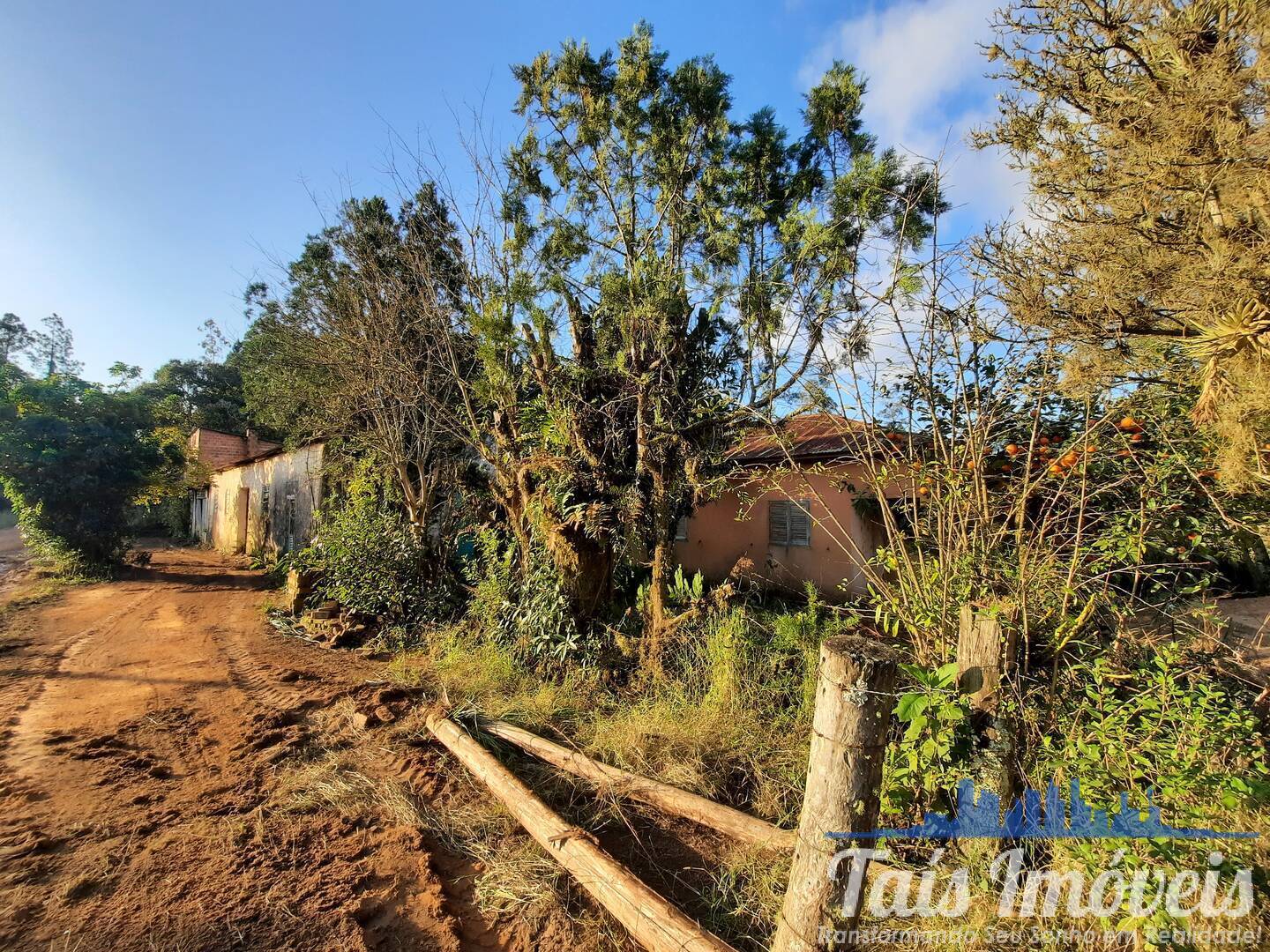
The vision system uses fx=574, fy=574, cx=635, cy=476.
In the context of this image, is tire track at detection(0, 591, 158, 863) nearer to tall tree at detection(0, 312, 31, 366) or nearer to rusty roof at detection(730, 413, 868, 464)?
rusty roof at detection(730, 413, 868, 464)

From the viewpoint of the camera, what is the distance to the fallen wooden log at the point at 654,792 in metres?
3.02

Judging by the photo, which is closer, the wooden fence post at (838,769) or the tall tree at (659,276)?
the wooden fence post at (838,769)

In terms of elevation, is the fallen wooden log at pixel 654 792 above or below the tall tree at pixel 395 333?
below

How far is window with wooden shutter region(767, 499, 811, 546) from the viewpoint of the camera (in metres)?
10.6

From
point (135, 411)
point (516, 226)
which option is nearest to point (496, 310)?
point (516, 226)

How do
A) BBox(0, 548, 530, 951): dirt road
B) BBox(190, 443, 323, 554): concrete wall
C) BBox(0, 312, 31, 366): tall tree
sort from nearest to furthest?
1. BBox(0, 548, 530, 951): dirt road
2. BBox(190, 443, 323, 554): concrete wall
3. BBox(0, 312, 31, 366): tall tree

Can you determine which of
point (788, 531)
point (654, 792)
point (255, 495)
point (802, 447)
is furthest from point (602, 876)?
point (255, 495)

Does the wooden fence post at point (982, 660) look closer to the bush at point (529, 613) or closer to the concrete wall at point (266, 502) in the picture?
the bush at point (529, 613)

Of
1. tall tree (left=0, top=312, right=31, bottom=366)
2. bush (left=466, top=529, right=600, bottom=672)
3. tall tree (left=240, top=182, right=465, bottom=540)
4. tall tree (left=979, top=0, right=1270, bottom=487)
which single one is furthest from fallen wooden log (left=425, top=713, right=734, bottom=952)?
tall tree (left=0, top=312, right=31, bottom=366)

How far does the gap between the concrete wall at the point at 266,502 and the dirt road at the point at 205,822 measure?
5356 mm

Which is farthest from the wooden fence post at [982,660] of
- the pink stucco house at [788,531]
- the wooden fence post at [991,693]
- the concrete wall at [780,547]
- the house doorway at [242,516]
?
the house doorway at [242,516]

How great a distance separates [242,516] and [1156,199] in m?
21.7

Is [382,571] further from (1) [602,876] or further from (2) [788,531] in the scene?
(2) [788,531]

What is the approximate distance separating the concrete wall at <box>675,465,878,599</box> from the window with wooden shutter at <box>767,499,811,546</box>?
0.27ft
